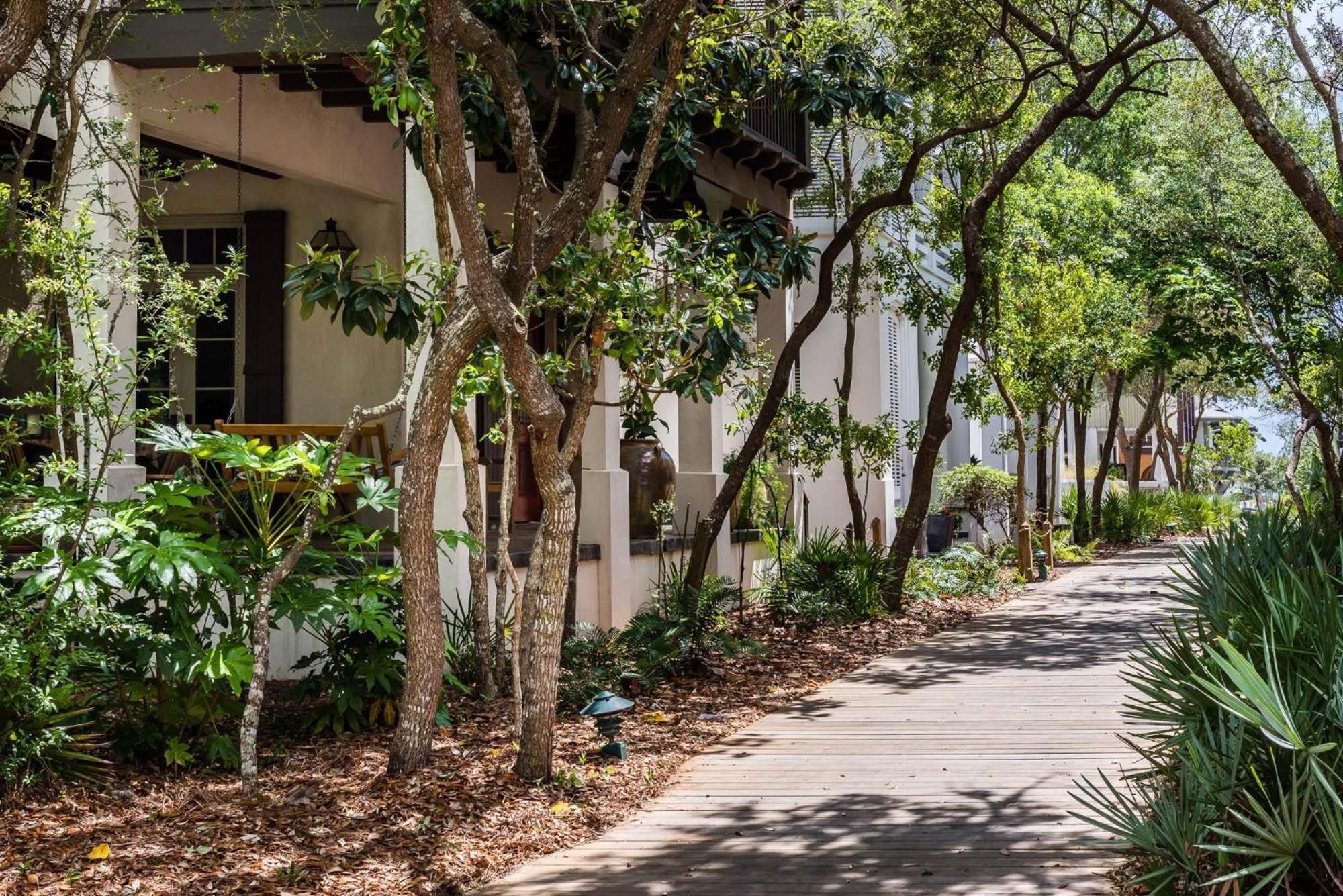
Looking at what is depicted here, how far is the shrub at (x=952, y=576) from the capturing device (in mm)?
14891

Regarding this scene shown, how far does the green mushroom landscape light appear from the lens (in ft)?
22.6

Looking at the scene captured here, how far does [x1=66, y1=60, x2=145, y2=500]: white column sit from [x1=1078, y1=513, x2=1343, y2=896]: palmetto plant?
5.65 m

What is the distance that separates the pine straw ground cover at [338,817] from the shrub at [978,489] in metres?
14.3

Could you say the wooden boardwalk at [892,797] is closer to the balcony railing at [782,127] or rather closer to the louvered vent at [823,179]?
the balcony railing at [782,127]

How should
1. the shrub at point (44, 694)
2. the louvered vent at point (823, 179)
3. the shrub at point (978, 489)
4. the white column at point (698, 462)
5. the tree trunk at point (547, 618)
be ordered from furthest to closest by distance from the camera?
the shrub at point (978, 489) → the louvered vent at point (823, 179) → the white column at point (698, 462) → the tree trunk at point (547, 618) → the shrub at point (44, 694)

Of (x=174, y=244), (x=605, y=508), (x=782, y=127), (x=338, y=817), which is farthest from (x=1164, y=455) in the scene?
(x=338, y=817)

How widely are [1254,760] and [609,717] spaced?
3.44m

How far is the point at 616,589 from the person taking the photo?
11094 mm

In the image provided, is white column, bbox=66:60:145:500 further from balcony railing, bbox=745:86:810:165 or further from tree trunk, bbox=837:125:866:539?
tree trunk, bbox=837:125:866:539

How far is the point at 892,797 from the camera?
250 inches

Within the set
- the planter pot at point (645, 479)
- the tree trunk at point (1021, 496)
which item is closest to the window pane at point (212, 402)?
the planter pot at point (645, 479)

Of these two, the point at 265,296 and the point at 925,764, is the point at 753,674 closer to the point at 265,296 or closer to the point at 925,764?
the point at 925,764

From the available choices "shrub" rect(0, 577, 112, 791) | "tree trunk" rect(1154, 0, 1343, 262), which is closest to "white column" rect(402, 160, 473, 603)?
"shrub" rect(0, 577, 112, 791)

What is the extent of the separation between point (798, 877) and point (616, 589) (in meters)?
6.04
